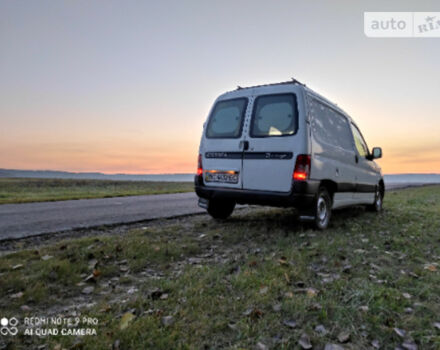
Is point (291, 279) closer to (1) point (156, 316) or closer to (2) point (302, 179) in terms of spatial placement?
(1) point (156, 316)

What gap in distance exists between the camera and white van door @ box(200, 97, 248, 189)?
18.3ft

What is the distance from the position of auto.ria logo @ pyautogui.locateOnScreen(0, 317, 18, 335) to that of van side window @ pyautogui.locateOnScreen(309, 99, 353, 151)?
15.2ft

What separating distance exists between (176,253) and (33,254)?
71.2 inches

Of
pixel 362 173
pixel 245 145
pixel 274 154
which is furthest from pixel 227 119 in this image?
pixel 362 173

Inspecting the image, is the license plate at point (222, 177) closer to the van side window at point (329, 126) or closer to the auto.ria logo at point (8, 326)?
the van side window at point (329, 126)

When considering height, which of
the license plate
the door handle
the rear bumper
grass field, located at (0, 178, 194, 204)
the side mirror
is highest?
the door handle

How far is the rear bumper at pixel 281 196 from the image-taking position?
16.5 ft

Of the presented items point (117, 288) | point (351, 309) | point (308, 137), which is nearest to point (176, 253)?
point (117, 288)

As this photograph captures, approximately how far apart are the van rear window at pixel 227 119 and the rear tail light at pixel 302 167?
1.20 meters

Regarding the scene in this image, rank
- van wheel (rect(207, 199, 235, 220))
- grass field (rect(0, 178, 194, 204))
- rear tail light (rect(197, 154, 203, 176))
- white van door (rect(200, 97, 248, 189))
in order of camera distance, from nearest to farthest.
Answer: white van door (rect(200, 97, 248, 189)) < rear tail light (rect(197, 154, 203, 176)) < van wheel (rect(207, 199, 235, 220)) < grass field (rect(0, 178, 194, 204))

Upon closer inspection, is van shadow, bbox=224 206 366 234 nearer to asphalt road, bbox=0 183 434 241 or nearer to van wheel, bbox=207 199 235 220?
van wheel, bbox=207 199 235 220

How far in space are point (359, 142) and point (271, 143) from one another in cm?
348

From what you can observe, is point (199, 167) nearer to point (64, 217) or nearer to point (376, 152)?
point (64, 217)

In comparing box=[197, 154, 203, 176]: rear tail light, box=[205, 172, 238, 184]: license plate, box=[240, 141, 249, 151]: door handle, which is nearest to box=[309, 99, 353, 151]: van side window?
box=[240, 141, 249, 151]: door handle
